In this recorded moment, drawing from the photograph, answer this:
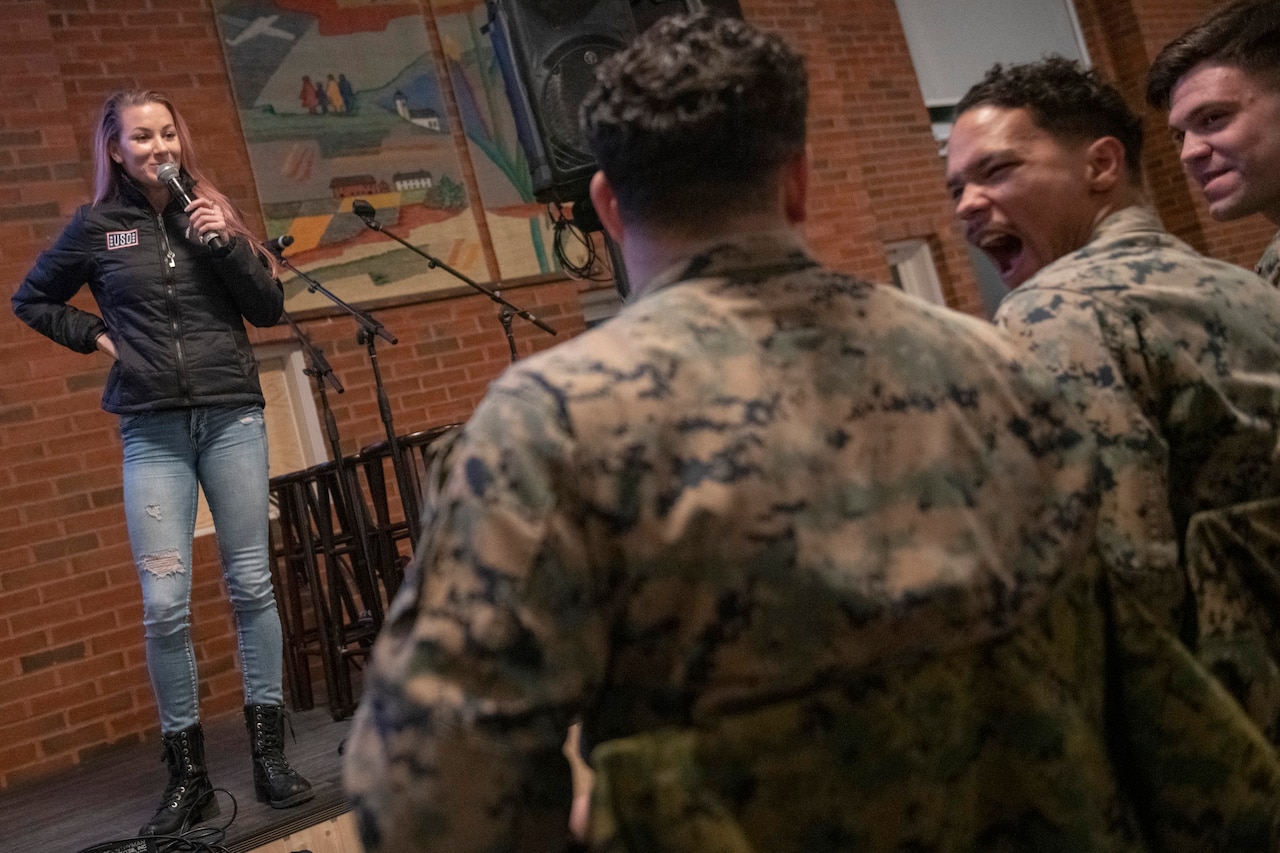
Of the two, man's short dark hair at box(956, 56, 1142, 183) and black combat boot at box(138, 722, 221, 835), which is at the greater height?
man's short dark hair at box(956, 56, 1142, 183)

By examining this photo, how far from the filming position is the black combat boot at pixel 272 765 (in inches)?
88.9

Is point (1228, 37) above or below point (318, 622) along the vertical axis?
above

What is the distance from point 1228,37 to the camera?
1.82 m

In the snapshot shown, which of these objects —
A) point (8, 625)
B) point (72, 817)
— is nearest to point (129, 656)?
point (8, 625)

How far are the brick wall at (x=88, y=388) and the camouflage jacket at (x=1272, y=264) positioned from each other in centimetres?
299

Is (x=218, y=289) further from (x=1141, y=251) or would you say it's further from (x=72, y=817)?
(x=1141, y=251)

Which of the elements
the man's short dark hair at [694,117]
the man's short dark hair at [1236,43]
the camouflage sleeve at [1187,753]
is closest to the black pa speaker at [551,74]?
the man's short dark hair at [1236,43]

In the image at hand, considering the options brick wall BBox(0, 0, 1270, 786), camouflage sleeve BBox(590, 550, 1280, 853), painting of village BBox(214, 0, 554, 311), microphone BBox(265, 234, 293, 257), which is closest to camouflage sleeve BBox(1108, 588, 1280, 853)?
camouflage sleeve BBox(590, 550, 1280, 853)

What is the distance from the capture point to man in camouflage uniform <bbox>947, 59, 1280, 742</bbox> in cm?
104

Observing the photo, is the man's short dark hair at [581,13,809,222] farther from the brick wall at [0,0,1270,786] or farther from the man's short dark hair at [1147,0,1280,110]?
the brick wall at [0,0,1270,786]

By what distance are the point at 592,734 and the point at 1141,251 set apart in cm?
85

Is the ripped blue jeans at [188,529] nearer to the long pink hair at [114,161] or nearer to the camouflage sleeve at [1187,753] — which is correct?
the long pink hair at [114,161]

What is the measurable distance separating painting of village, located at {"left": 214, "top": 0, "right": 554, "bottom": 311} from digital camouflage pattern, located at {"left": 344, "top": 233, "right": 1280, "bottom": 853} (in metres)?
3.49

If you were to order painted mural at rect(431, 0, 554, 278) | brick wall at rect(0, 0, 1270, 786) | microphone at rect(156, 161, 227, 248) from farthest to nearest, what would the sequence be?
painted mural at rect(431, 0, 554, 278) → brick wall at rect(0, 0, 1270, 786) → microphone at rect(156, 161, 227, 248)
